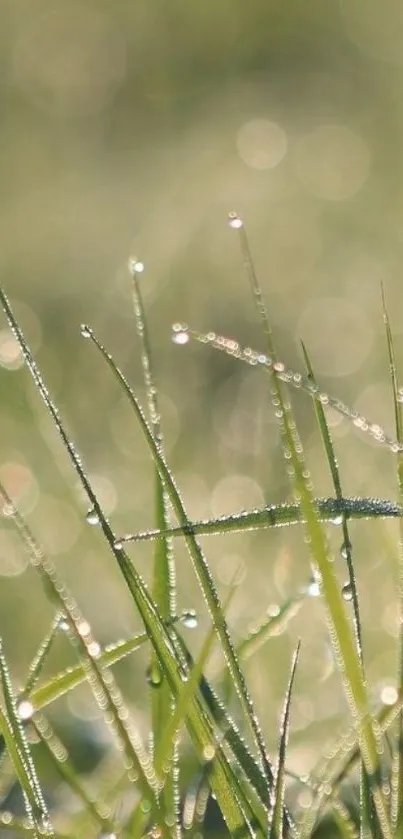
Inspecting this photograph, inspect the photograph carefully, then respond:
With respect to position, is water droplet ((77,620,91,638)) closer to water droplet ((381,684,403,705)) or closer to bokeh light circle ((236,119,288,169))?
water droplet ((381,684,403,705))

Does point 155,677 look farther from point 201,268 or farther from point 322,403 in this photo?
point 201,268

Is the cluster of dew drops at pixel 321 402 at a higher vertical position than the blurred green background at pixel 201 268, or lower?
lower

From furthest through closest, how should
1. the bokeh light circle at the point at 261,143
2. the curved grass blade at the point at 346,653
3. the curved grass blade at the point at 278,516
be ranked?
the bokeh light circle at the point at 261,143
the curved grass blade at the point at 278,516
the curved grass blade at the point at 346,653

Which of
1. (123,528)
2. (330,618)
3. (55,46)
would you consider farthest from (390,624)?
(55,46)


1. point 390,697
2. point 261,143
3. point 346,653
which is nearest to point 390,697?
point 390,697

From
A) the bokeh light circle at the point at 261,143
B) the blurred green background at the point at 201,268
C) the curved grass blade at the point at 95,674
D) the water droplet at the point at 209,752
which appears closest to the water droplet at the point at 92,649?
the curved grass blade at the point at 95,674

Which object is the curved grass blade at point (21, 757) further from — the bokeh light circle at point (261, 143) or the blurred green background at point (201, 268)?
the bokeh light circle at point (261, 143)
